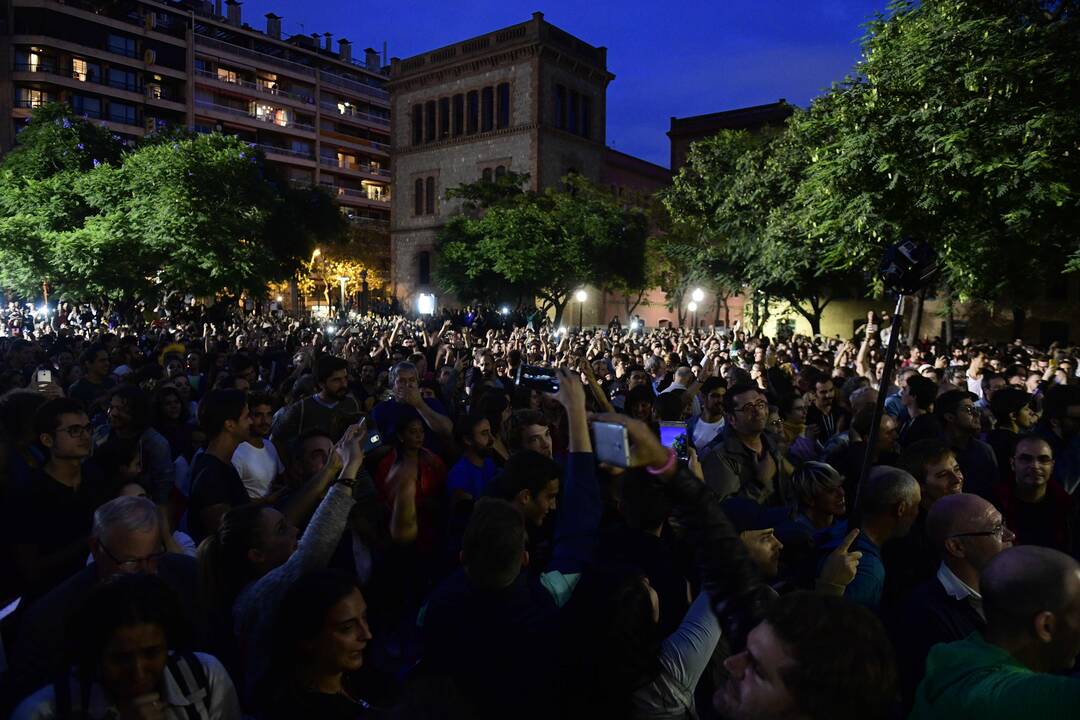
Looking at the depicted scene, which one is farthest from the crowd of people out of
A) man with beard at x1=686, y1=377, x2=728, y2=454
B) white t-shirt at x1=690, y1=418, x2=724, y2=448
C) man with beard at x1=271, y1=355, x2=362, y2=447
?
man with beard at x1=686, y1=377, x2=728, y2=454

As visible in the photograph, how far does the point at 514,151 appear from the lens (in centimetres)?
4888

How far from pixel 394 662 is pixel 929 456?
324 centimetres

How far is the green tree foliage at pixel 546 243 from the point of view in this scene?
39.8 meters

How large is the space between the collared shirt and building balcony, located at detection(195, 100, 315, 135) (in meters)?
68.5

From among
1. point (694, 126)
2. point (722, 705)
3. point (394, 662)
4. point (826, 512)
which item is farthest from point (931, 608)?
point (694, 126)

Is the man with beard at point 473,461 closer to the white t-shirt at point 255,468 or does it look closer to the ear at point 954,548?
the white t-shirt at point 255,468

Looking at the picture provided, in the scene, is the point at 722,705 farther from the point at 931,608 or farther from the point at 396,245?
the point at 396,245

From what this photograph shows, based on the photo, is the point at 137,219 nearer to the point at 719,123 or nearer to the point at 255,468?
the point at 255,468

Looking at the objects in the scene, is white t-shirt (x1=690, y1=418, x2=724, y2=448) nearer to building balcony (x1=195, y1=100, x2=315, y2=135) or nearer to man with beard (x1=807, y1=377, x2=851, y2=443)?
man with beard (x1=807, y1=377, x2=851, y2=443)

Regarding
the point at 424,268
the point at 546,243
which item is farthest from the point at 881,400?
the point at 424,268

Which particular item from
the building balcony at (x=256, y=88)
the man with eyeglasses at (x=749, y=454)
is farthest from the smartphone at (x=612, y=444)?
the building balcony at (x=256, y=88)

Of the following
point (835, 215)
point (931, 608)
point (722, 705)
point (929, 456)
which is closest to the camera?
point (722, 705)

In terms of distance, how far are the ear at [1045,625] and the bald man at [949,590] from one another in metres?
0.54

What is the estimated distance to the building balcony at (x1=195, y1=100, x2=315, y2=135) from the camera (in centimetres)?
6275
